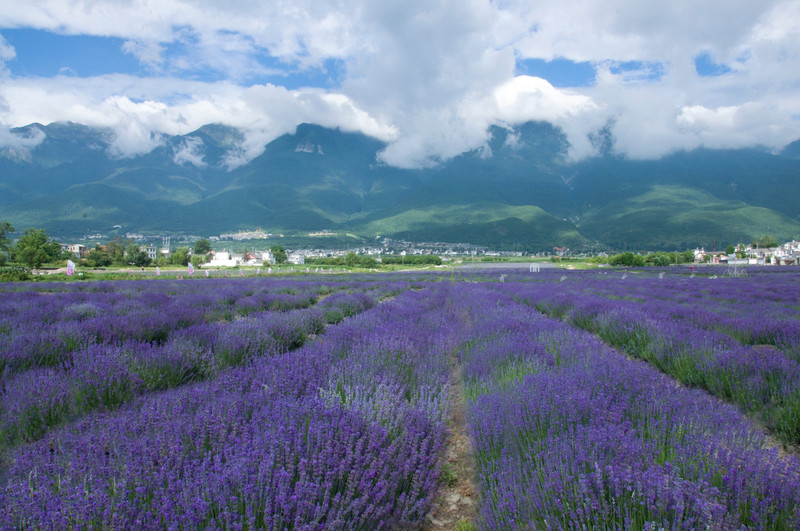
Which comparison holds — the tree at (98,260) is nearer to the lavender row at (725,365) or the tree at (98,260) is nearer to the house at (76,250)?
the house at (76,250)

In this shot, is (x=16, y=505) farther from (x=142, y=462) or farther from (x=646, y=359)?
(x=646, y=359)

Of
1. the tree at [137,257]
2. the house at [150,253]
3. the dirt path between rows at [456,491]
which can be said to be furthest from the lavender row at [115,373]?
the house at [150,253]

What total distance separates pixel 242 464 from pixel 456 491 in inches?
53.2

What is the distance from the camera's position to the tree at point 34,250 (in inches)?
1745

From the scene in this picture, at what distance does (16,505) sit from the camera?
1273 millimetres

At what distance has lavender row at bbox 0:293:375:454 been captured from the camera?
246cm

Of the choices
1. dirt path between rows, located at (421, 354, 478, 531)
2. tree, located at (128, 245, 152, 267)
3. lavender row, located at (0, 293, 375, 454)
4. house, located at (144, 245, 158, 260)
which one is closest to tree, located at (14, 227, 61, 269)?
tree, located at (128, 245, 152, 267)

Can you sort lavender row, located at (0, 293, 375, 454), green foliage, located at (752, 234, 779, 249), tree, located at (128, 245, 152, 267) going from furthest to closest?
green foliage, located at (752, 234, 779, 249) → tree, located at (128, 245, 152, 267) → lavender row, located at (0, 293, 375, 454)

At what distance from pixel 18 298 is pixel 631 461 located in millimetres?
12213

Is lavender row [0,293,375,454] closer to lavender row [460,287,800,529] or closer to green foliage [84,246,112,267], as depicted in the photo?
lavender row [460,287,800,529]

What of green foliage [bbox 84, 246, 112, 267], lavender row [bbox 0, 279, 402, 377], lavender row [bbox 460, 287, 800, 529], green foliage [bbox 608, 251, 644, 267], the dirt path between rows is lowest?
green foliage [bbox 608, 251, 644, 267]

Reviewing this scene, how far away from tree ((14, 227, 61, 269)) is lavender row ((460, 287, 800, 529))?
59003mm

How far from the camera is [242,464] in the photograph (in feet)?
4.87

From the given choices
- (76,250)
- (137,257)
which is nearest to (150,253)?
(76,250)
